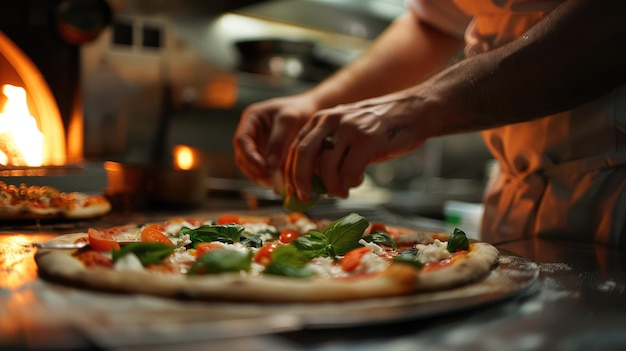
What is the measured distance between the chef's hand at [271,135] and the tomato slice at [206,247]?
42 centimetres

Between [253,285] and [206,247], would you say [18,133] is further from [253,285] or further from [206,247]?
[253,285]

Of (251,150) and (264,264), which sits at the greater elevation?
(251,150)

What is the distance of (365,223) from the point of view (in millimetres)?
1005

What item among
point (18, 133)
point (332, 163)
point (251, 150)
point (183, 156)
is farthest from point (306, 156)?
point (183, 156)

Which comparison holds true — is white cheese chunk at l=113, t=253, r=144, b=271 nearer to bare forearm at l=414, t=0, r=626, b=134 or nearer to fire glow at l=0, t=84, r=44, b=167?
bare forearm at l=414, t=0, r=626, b=134

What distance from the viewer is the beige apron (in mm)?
1165

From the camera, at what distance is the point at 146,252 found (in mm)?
789

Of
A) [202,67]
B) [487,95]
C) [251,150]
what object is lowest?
[251,150]

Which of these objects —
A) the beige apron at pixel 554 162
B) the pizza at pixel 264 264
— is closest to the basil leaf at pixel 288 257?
the pizza at pixel 264 264

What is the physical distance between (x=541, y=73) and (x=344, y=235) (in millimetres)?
445

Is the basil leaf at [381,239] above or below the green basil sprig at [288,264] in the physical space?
below

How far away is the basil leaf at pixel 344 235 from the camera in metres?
0.98

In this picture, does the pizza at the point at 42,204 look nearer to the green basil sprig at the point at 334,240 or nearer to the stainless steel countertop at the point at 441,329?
the stainless steel countertop at the point at 441,329

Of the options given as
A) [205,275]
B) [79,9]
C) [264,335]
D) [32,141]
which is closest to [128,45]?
[79,9]
